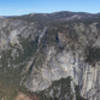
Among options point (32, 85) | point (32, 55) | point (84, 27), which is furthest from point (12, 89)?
point (84, 27)

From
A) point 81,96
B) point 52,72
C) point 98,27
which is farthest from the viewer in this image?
point 98,27

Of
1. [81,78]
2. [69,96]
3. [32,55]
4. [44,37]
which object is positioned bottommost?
[69,96]

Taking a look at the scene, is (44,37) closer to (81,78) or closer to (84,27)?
(84,27)

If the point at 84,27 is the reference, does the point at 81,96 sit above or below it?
below

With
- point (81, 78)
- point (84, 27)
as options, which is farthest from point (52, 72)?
point (84, 27)

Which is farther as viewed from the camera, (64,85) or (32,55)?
(32,55)

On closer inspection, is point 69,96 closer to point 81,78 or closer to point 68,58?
point 81,78

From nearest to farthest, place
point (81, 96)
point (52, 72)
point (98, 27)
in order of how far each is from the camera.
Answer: point (81, 96) → point (52, 72) → point (98, 27)
